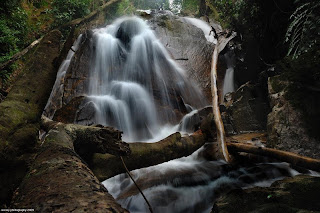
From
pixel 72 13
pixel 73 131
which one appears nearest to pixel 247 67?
pixel 73 131

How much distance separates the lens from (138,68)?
9930 millimetres

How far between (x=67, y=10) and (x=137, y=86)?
8867 millimetres

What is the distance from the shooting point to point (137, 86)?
8.96 m

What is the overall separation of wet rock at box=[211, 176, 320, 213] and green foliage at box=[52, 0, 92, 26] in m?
14.2

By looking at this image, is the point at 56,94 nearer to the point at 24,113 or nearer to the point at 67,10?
the point at 24,113

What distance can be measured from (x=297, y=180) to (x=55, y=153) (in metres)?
3.34

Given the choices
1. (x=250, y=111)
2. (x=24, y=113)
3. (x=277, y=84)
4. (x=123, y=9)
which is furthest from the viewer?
(x=123, y=9)

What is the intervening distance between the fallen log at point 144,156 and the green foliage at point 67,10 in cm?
1276

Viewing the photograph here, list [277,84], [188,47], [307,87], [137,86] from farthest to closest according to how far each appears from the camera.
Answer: [188,47], [137,86], [277,84], [307,87]

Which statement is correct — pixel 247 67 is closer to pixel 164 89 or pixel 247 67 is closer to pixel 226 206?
pixel 164 89

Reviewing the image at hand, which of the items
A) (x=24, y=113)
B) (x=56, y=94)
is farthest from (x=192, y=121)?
(x=56, y=94)

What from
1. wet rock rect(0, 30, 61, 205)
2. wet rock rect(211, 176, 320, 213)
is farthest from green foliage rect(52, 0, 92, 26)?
wet rock rect(211, 176, 320, 213)

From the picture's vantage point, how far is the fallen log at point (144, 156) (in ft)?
8.95

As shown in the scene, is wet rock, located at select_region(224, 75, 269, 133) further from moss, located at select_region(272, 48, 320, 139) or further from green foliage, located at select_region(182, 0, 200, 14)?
green foliage, located at select_region(182, 0, 200, 14)
